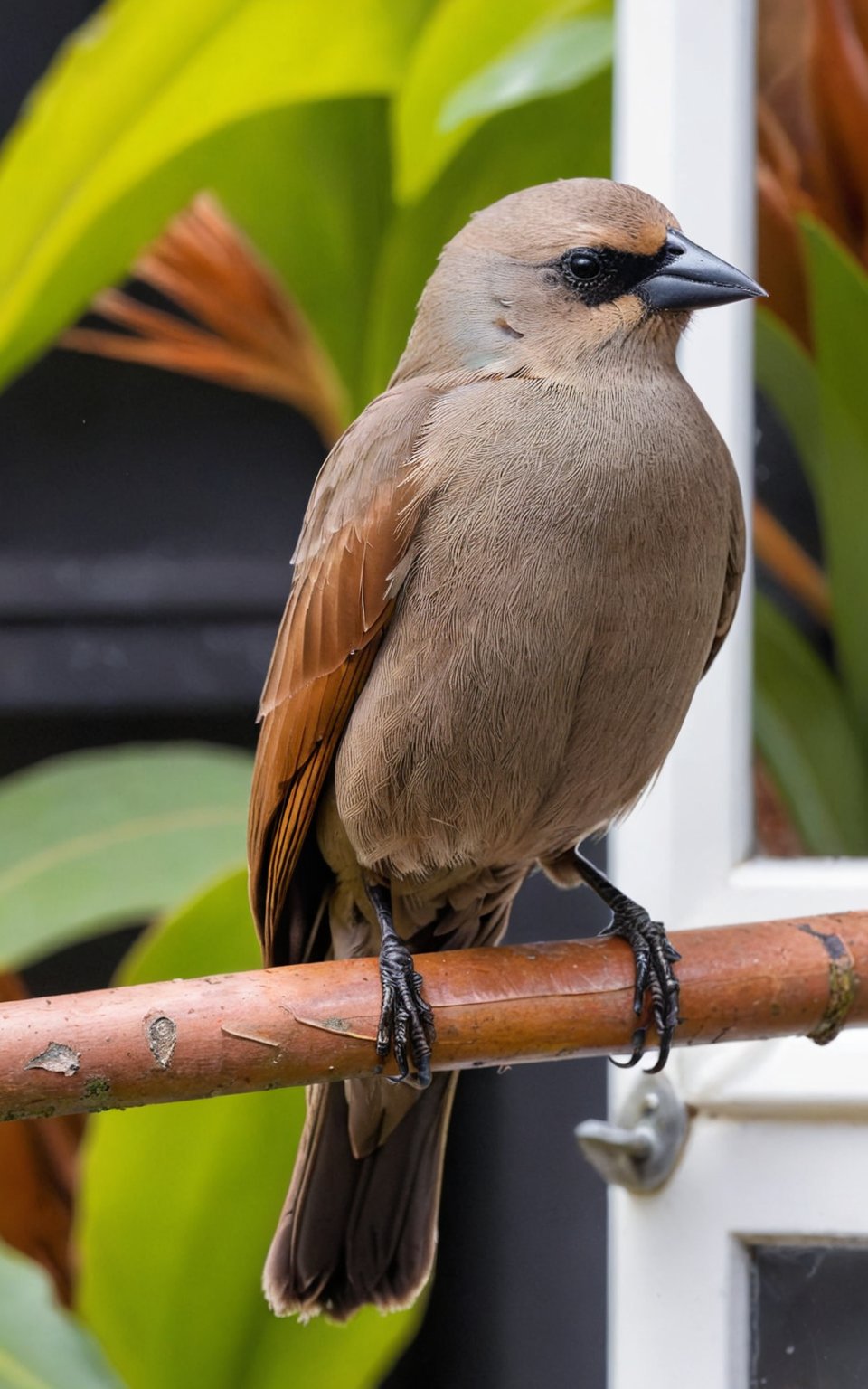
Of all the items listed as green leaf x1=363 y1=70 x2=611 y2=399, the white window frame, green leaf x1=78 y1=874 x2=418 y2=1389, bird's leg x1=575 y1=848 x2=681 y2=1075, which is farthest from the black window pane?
green leaf x1=363 y1=70 x2=611 y2=399

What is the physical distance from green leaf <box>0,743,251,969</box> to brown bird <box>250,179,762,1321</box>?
53 centimetres

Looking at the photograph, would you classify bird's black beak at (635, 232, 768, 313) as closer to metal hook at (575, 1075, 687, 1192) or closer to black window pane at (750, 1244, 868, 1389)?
metal hook at (575, 1075, 687, 1192)

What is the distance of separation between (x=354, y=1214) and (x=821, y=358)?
41.0 inches

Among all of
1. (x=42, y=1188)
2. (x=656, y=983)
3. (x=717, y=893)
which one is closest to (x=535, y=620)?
(x=656, y=983)

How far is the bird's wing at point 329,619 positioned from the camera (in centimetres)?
116

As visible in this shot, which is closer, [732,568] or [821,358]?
[732,568]

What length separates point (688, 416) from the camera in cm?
117

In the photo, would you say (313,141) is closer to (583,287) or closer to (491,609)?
(583,287)

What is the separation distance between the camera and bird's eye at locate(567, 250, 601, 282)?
119cm

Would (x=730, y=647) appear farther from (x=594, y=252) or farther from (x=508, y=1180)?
(x=508, y=1180)

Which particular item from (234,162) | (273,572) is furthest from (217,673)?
(234,162)

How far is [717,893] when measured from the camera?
1540 millimetres

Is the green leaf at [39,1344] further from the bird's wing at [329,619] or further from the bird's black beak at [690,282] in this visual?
the bird's black beak at [690,282]

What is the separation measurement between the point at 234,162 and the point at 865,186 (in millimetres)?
747
